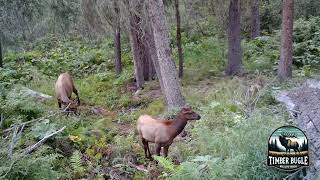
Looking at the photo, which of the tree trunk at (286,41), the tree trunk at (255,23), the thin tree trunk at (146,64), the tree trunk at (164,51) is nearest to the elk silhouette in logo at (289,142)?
the tree trunk at (164,51)

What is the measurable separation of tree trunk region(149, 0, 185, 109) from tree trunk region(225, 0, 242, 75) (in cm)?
495

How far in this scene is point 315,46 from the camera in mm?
18703

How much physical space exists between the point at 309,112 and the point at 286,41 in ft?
20.2

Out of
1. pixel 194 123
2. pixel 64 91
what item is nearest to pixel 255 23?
pixel 64 91

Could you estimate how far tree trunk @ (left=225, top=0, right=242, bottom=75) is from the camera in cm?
1661

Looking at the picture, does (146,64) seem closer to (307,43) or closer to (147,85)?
(147,85)

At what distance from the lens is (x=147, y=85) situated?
17.4 metres

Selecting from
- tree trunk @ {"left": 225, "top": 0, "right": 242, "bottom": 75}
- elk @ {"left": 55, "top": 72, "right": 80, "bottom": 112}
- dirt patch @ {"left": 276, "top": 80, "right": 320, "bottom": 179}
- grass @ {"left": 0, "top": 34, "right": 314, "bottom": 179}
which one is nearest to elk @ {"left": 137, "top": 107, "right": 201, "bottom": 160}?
grass @ {"left": 0, "top": 34, "right": 314, "bottom": 179}

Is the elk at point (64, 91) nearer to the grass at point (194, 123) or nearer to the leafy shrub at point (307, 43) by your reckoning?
the grass at point (194, 123)

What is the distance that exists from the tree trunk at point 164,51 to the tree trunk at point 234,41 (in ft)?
16.2

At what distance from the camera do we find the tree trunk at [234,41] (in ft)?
54.5

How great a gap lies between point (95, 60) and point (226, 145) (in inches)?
692

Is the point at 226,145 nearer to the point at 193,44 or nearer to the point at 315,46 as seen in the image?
the point at 315,46

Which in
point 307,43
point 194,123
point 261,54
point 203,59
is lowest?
point 203,59
